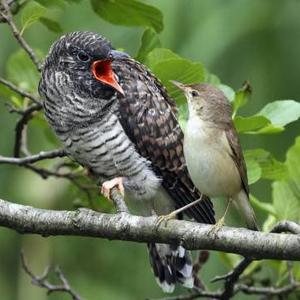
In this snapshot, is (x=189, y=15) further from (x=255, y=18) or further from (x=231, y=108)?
(x=231, y=108)

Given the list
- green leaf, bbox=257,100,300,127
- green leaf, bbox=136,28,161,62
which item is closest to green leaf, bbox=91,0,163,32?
green leaf, bbox=136,28,161,62

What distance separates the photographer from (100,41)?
3908mm

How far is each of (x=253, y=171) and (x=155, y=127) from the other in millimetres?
531

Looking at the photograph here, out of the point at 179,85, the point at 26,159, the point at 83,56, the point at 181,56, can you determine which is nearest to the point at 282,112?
the point at 179,85

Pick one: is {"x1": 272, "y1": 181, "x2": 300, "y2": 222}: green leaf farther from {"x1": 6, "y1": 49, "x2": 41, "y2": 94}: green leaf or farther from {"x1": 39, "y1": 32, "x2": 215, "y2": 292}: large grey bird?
{"x1": 6, "y1": 49, "x2": 41, "y2": 94}: green leaf

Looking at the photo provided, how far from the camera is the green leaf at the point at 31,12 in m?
3.71

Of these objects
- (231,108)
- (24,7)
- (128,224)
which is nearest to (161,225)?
(128,224)

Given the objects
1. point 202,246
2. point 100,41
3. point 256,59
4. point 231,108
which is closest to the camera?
point 202,246

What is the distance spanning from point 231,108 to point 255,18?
2.17m

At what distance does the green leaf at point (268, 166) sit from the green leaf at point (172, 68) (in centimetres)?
30

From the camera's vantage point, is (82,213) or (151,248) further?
(151,248)

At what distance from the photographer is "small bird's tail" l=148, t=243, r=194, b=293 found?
4223mm

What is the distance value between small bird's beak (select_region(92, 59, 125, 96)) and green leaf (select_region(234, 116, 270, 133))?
1.68 ft

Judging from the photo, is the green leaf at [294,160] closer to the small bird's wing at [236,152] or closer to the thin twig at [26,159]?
the small bird's wing at [236,152]
